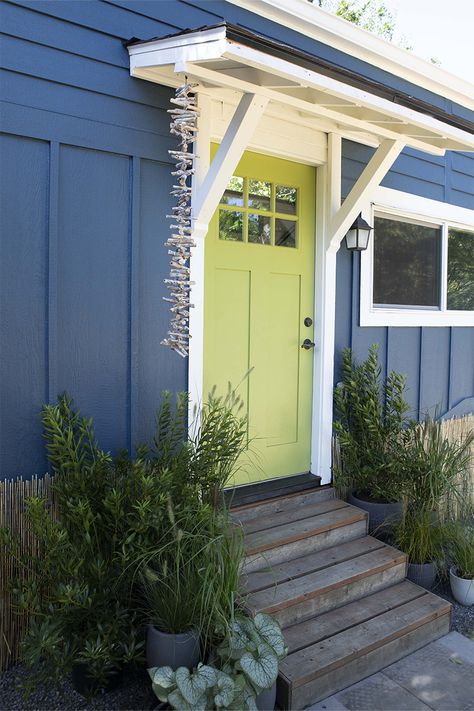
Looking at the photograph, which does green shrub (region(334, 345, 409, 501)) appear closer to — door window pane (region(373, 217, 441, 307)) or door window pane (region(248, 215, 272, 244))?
door window pane (region(373, 217, 441, 307))

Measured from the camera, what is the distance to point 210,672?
1.95 m

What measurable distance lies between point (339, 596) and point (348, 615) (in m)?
0.10

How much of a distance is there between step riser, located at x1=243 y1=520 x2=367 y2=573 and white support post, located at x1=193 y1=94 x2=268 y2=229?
171 centimetres

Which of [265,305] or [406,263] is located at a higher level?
[406,263]

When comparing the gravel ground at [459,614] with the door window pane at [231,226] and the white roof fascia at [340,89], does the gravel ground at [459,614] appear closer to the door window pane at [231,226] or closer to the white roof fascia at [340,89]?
the door window pane at [231,226]

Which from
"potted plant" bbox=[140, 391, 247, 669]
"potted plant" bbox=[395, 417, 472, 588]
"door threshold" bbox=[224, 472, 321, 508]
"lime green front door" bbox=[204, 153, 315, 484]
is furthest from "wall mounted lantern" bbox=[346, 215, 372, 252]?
"potted plant" bbox=[140, 391, 247, 669]

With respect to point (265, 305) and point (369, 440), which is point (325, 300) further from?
point (369, 440)

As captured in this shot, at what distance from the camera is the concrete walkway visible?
7.45 feet

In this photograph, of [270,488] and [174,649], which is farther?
[270,488]

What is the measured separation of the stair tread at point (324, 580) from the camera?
2.49 m

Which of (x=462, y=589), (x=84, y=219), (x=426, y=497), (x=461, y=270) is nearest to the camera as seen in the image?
(x=84, y=219)

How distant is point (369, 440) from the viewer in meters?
3.65

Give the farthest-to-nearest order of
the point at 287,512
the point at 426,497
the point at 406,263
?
the point at 406,263
the point at 426,497
the point at 287,512

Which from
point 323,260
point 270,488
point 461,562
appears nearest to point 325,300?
point 323,260
